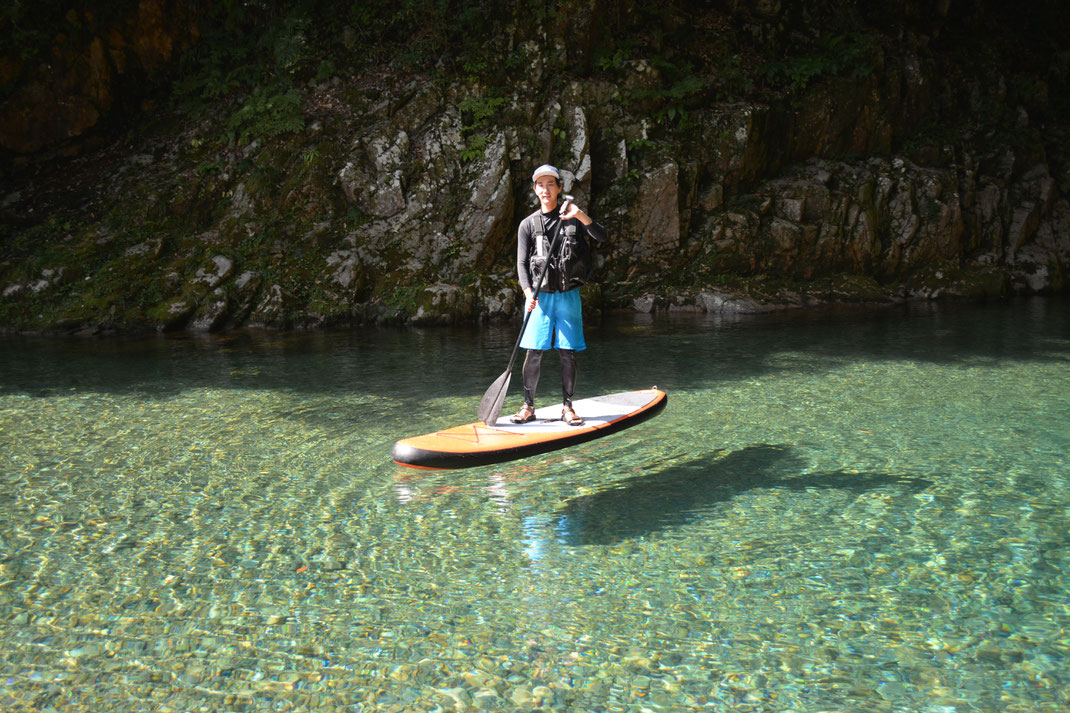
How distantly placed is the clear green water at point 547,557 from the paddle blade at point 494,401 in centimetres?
45

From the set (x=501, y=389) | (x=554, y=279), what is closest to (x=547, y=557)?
(x=501, y=389)

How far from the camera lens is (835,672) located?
288cm

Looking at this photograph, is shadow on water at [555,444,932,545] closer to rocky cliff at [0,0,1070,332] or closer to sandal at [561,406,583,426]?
sandal at [561,406,583,426]

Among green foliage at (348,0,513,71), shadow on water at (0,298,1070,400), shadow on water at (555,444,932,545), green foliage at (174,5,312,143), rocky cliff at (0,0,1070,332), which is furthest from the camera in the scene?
green foliage at (348,0,513,71)

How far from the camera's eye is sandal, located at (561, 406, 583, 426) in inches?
221

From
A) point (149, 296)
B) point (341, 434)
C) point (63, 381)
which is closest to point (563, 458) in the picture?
point (341, 434)

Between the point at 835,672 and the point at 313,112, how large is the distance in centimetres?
1684

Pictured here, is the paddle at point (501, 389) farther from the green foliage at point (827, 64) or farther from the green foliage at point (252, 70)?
the green foliage at point (827, 64)

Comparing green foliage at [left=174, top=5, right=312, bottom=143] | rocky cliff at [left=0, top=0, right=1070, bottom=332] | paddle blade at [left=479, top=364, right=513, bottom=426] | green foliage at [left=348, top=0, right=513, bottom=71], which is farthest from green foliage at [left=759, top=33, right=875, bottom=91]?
paddle blade at [left=479, top=364, right=513, bottom=426]

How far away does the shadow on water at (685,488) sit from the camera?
4371 millimetres

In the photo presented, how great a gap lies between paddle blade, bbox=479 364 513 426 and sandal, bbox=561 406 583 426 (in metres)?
0.50

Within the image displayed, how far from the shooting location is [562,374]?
5816mm

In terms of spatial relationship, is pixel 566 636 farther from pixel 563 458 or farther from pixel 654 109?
pixel 654 109

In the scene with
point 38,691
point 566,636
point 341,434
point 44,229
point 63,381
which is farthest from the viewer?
point 44,229
